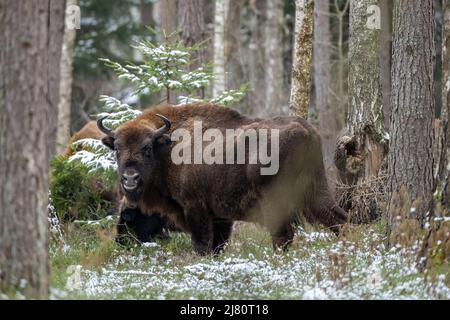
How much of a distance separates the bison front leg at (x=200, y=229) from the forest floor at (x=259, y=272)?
0.24 m

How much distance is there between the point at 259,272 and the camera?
866cm

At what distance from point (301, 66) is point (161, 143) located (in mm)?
2621

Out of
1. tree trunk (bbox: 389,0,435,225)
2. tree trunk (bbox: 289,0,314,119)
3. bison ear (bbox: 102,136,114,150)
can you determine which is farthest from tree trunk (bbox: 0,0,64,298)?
tree trunk (bbox: 289,0,314,119)

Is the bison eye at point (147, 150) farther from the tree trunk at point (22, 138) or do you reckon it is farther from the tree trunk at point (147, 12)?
the tree trunk at point (147, 12)

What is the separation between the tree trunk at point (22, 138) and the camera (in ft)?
22.0

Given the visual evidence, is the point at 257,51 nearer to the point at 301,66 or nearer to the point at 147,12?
the point at 147,12

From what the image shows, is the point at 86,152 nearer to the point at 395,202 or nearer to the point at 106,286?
the point at 106,286

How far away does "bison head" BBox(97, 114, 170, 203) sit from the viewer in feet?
37.7

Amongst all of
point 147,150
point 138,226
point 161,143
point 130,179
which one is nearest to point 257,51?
point 138,226

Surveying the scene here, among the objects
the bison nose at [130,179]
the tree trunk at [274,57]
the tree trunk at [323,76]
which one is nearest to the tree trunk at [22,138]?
the bison nose at [130,179]

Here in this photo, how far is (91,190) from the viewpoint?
13422 millimetres

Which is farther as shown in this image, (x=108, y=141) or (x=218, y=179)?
(x=108, y=141)

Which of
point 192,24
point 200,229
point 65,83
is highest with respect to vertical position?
point 192,24
